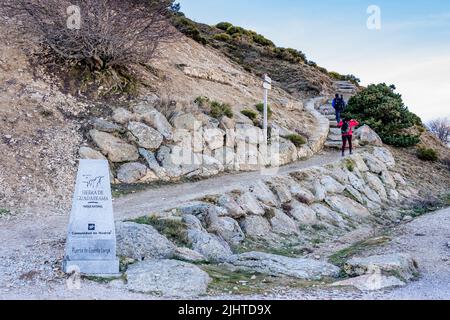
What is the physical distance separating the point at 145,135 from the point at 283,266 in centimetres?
797

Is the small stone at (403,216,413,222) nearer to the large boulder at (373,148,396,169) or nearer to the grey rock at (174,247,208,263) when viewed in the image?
the large boulder at (373,148,396,169)

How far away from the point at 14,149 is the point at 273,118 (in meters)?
11.7

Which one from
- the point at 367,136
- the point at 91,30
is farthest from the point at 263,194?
the point at 367,136

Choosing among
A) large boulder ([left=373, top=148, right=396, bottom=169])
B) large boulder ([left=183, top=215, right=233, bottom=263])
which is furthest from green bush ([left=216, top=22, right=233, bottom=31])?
large boulder ([left=183, top=215, right=233, bottom=263])

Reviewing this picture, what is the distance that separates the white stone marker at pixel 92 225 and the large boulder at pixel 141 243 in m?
0.58

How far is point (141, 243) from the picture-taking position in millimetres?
9398

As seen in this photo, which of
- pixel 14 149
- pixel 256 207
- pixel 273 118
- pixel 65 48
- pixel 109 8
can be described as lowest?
pixel 256 207

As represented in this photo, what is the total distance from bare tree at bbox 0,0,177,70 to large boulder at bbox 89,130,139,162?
399 centimetres

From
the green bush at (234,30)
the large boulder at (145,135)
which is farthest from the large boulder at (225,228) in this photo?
the green bush at (234,30)

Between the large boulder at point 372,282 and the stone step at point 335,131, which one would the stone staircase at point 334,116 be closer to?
the stone step at point 335,131

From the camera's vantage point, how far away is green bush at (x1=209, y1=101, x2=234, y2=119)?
19.0 meters
